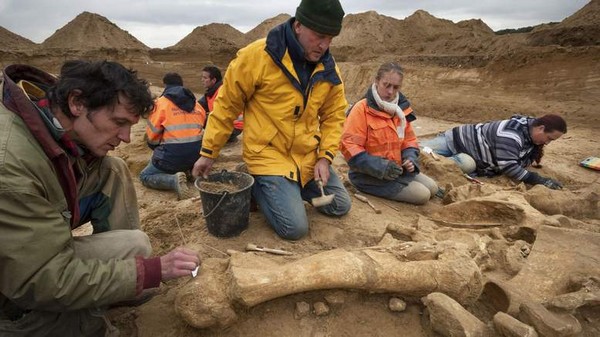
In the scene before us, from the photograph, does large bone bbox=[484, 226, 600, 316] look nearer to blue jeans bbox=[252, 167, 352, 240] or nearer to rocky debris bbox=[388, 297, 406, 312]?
rocky debris bbox=[388, 297, 406, 312]

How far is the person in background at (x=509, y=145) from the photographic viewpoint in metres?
4.77

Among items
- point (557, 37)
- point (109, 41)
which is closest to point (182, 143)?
point (557, 37)

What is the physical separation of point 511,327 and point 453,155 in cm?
416

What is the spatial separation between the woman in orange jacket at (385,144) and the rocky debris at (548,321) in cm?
209

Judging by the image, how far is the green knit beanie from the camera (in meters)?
2.62

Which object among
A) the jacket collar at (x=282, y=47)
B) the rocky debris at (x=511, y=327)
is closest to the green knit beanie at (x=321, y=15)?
the jacket collar at (x=282, y=47)

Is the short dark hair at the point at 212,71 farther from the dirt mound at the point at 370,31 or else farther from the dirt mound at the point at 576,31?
the dirt mound at the point at 370,31

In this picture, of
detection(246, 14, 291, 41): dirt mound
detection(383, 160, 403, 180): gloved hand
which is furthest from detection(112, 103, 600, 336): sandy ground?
detection(246, 14, 291, 41): dirt mound

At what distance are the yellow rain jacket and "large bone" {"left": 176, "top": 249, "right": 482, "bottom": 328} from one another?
1091 mm

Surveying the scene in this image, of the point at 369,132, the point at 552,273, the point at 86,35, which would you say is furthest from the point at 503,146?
the point at 86,35

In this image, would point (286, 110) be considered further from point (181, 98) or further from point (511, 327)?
point (181, 98)

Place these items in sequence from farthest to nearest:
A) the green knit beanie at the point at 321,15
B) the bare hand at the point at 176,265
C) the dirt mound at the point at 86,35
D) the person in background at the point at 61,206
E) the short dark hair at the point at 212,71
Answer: the dirt mound at the point at 86,35 < the short dark hair at the point at 212,71 < the green knit beanie at the point at 321,15 < the bare hand at the point at 176,265 < the person in background at the point at 61,206

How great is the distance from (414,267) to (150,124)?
3.57 metres

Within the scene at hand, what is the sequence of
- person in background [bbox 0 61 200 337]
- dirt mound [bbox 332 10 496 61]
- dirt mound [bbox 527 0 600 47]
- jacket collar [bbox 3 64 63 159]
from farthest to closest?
1. dirt mound [bbox 332 10 496 61]
2. dirt mound [bbox 527 0 600 47]
3. jacket collar [bbox 3 64 63 159]
4. person in background [bbox 0 61 200 337]
